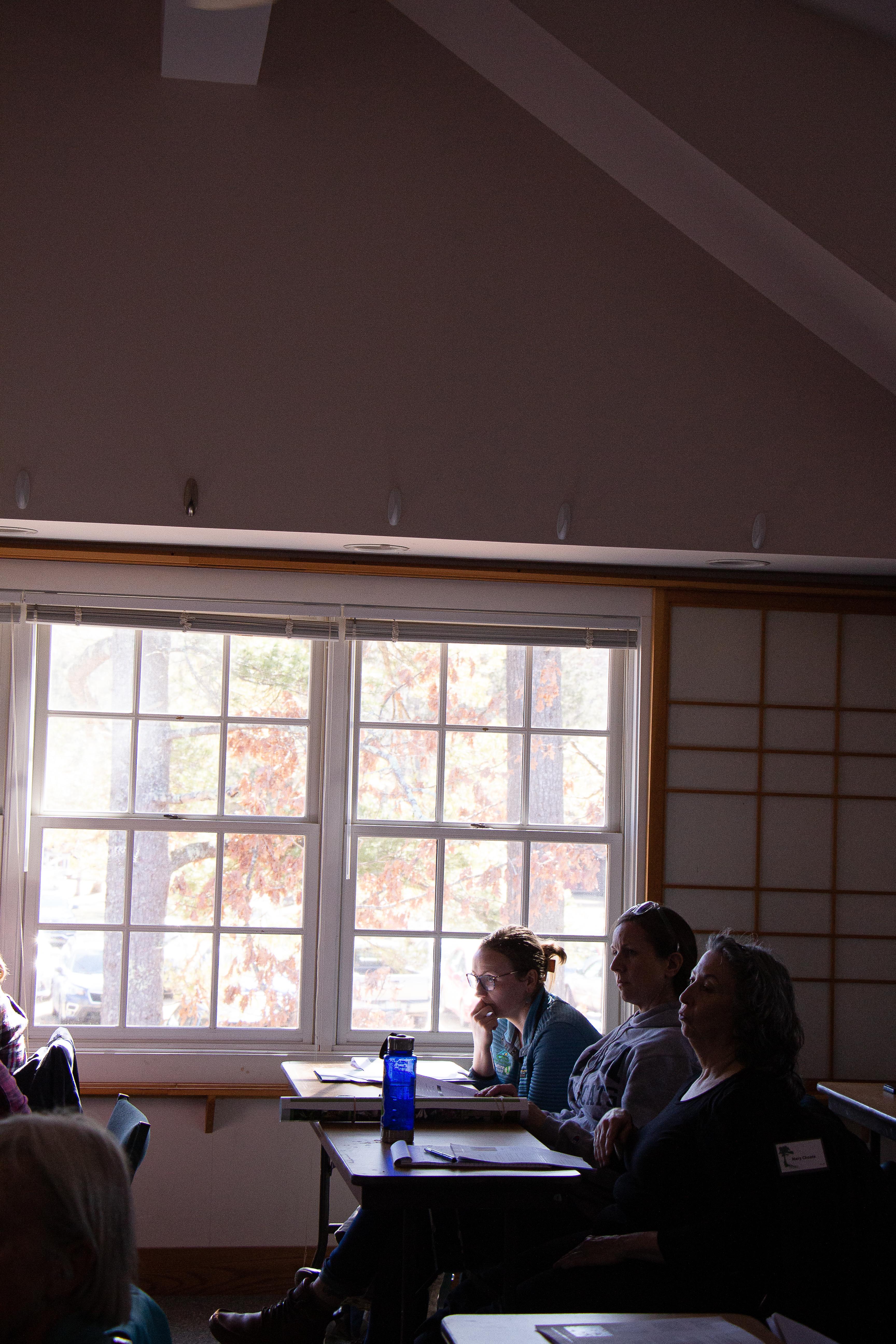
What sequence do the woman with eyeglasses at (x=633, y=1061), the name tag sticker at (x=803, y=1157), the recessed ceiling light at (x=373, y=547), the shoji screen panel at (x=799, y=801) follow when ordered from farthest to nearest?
the shoji screen panel at (x=799, y=801)
the recessed ceiling light at (x=373, y=547)
the woman with eyeglasses at (x=633, y=1061)
the name tag sticker at (x=803, y=1157)

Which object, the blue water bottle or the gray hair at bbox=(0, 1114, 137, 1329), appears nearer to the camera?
the gray hair at bbox=(0, 1114, 137, 1329)

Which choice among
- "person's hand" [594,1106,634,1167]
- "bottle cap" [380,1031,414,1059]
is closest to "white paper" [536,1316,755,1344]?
"person's hand" [594,1106,634,1167]

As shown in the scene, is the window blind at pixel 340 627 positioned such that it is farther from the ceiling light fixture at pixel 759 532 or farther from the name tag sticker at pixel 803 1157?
the name tag sticker at pixel 803 1157

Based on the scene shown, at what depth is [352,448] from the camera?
3.77 metres

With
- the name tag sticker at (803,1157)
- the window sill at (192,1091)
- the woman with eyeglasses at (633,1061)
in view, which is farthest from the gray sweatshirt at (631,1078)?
the window sill at (192,1091)

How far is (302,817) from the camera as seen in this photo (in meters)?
4.37

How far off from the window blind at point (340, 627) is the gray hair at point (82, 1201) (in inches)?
114

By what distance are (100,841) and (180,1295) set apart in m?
1.56

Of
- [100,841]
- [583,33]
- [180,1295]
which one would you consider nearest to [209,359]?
[583,33]

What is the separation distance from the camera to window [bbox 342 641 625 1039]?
14.2 ft

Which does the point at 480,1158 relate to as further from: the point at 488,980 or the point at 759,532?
the point at 759,532

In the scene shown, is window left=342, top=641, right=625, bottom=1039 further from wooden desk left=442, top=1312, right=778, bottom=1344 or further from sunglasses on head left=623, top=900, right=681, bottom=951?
wooden desk left=442, top=1312, right=778, bottom=1344

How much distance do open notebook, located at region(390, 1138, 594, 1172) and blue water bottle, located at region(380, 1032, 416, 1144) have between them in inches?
2.1

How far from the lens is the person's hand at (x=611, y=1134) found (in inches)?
105
